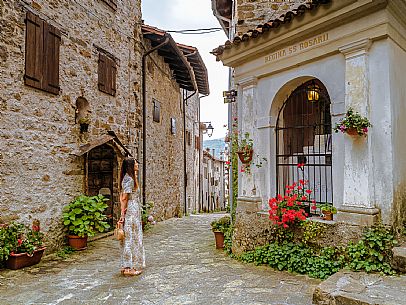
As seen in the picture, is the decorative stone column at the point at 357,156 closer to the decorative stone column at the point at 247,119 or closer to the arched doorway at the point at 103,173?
the decorative stone column at the point at 247,119

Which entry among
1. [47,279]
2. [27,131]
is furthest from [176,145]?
[47,279]

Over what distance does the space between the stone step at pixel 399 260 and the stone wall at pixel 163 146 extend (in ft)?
24.6

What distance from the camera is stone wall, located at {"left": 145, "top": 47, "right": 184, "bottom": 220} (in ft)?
34.9

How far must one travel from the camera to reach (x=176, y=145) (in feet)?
44.7

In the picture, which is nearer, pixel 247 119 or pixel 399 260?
pixel 399 260

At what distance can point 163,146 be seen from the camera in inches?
466

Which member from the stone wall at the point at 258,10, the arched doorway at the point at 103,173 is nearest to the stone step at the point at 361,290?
the stone wall at the point at 258,10

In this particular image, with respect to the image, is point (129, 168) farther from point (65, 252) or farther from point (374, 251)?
point (374, 251)

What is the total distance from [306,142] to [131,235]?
3483 millimetres

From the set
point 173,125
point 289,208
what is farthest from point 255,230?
point 173,125

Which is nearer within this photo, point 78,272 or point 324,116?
point 78,272

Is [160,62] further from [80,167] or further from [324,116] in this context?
[324,116]

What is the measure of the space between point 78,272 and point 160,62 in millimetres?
8244

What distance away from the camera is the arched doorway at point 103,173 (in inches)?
344
